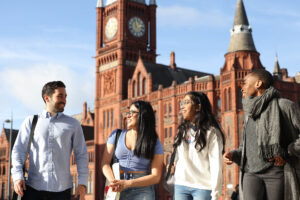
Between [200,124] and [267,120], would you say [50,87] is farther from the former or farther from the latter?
[267,120]

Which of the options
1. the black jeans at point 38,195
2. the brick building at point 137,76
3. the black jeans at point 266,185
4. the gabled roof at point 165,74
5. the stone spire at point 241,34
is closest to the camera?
the black jeans at point 266,185

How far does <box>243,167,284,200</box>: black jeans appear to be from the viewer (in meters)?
6.59

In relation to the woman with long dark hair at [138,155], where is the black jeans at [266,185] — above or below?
below

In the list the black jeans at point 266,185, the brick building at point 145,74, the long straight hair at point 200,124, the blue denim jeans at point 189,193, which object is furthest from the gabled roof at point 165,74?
the black jeans at point 266,185

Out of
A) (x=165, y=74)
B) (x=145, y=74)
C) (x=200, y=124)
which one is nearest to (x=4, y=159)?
(x=165, y=74)

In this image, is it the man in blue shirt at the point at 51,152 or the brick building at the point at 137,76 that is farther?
the brick building at the point at 137,76

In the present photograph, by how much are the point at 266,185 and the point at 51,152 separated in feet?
9.26

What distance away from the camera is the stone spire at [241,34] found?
48.4 meters

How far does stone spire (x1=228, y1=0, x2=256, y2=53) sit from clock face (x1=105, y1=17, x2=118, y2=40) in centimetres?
1909

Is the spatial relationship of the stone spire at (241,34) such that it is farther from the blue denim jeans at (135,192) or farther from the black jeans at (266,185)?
the blue denim jeans at (135,192)

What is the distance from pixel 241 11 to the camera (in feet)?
163

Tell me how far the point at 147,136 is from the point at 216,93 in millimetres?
43604

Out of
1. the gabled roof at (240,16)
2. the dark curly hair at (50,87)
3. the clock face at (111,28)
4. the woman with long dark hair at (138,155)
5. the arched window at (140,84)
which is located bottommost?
the woman with long dark hair at (138,155)

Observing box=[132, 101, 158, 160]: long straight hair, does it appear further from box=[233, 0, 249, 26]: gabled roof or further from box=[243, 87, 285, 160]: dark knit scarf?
box=[233, 0, 249, 26]: gabled roof
